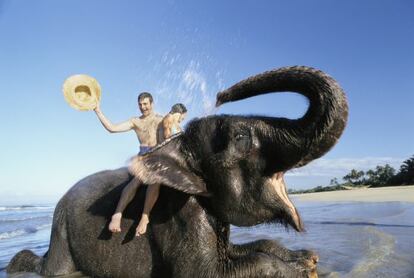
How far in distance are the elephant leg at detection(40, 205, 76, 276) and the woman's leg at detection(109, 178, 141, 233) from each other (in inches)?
43.4

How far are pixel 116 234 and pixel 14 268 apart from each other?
1.97m

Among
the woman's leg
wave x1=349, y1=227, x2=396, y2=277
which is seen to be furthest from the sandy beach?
the woman's leg

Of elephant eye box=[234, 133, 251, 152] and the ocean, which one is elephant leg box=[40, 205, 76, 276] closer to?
the ocean

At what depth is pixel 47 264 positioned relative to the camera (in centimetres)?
538

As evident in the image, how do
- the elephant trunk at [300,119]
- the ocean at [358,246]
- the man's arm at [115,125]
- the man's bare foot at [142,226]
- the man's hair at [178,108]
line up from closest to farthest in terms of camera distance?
the elephant trunk at [300,119], the man's bare foot at [142,226], the ocean at [358,246], the man's hair at [178,108], the man's arm at [115,125]

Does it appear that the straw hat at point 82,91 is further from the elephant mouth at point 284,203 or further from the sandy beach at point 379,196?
the sandy beach at point 379,196

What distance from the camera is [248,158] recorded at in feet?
13.2

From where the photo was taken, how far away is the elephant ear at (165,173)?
4.02 metres

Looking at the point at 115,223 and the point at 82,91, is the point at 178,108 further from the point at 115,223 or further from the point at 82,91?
the point at 115,223

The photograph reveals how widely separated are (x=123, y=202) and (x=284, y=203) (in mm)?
1658

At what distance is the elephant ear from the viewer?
4023mm

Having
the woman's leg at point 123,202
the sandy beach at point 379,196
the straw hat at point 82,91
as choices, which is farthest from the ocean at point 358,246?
the sandy beach at point 379,196

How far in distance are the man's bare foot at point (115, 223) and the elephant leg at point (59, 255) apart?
110 cm

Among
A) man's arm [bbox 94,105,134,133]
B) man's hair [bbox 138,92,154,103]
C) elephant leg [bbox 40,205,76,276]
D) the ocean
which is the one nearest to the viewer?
the ocean
